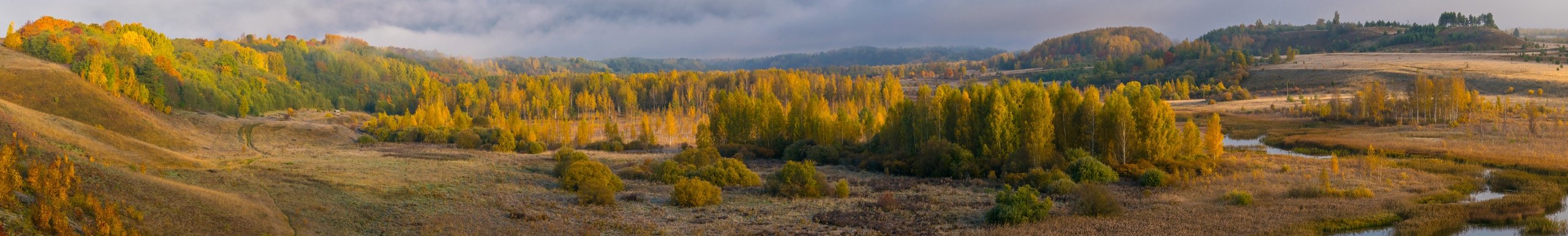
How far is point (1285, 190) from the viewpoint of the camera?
35781 millimetres

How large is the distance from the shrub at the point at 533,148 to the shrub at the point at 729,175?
100 ft

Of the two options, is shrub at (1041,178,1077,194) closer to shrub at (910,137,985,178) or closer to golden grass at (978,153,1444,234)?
golden grass at (978,153,1444,234)

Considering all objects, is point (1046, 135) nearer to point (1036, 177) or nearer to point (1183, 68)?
point (1036, 177)

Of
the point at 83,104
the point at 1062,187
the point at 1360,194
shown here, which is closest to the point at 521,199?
the point at 1062,187

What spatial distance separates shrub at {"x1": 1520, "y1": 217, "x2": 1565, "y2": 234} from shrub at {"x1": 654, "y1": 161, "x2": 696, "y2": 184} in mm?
31093

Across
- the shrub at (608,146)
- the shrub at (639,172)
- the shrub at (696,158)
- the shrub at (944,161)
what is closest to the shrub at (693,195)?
the shrub at (639,172)

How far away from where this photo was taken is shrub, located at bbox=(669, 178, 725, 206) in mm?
32844

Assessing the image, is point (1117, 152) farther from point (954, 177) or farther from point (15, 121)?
point (15, 121)

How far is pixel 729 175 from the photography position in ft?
138

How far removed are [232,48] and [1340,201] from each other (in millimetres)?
190147

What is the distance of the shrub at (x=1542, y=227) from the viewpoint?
26.1 m

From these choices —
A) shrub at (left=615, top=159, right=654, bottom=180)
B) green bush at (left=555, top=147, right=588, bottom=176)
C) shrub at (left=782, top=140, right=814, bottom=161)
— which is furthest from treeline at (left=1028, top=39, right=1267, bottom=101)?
shrub at (left=615, top=159, right=654, bottom=180)

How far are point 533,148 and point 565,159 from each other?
20.7 metres

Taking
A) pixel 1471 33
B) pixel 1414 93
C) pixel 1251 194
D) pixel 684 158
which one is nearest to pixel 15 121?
pixel 684 158
